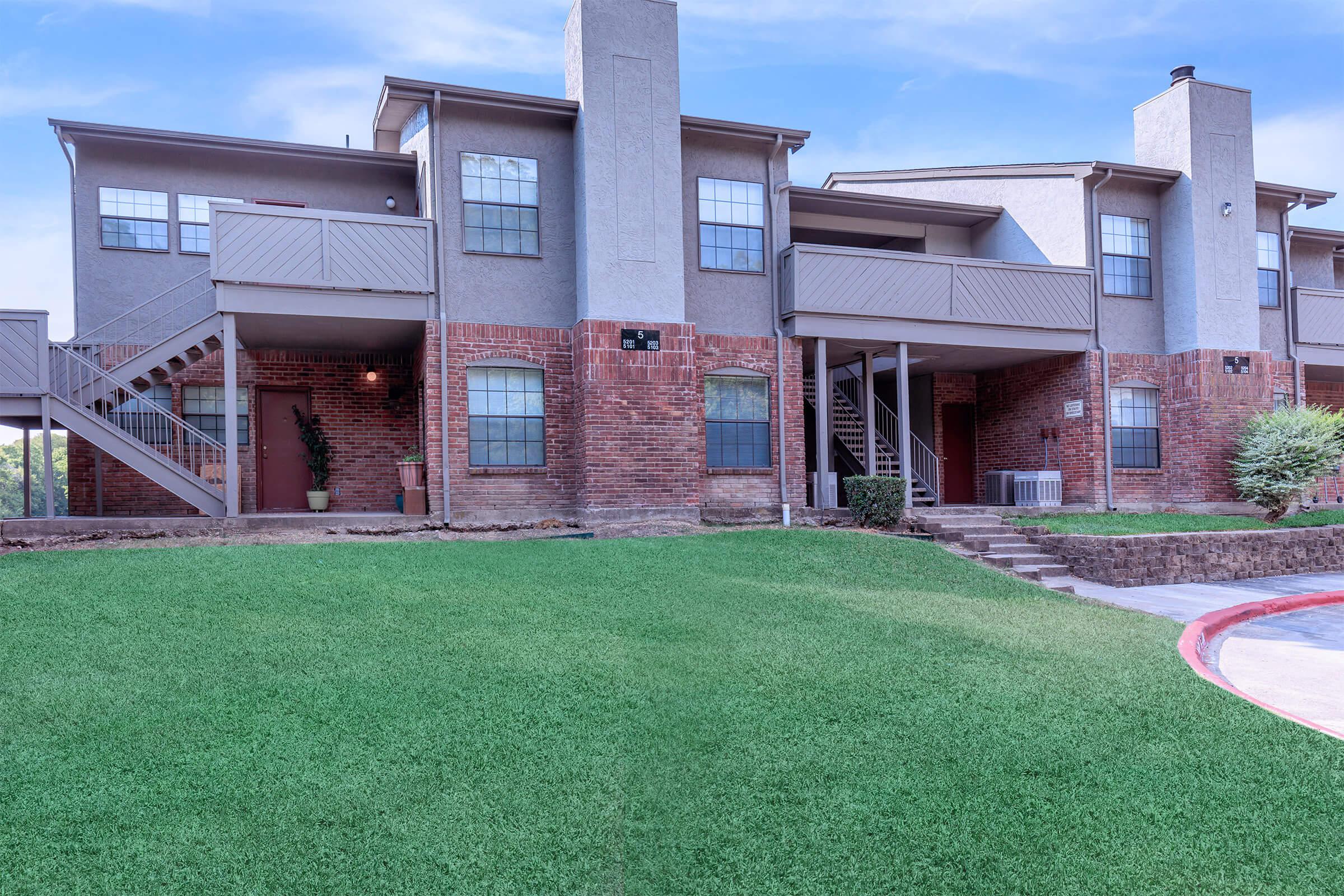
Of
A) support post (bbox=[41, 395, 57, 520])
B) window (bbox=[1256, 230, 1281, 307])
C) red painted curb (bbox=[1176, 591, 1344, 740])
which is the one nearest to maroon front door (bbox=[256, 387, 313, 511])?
support post (bbox=[41, 395, 57, 520])

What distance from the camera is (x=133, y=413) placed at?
12.8 metres

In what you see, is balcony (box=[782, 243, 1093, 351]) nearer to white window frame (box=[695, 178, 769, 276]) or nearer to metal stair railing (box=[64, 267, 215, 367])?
white window frame (box=[695, 178, 769, 276])

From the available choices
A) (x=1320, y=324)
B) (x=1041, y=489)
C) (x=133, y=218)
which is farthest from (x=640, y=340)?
(x=1320, y=324)

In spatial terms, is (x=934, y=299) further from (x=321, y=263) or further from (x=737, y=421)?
(x=321, y=263)

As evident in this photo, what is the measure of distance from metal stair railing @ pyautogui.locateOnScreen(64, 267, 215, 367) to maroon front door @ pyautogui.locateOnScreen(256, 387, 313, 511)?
161 cm

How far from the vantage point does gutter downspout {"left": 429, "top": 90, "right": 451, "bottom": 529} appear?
39.9 feet

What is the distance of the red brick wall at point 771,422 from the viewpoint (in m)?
13.4

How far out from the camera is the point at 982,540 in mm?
11609

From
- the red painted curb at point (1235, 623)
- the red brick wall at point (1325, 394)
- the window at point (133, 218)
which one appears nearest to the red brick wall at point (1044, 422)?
the red painted curb at point (1235, 623)

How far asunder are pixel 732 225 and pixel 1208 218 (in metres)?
9.53

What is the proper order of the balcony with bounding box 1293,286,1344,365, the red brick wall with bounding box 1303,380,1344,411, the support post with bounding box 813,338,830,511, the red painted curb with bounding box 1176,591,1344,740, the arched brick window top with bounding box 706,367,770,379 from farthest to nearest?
the red brick wall with bounding box 1303,380,1344,411, the balcony with bounding box 1293,286,1344,365, the support post with bounding box 813,338,830,511, the arched brick window top with bounding box 706,367,770,379, the red painted curb with bounding box 1176,591,1344,740

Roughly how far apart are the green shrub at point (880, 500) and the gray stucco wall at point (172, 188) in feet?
29.4

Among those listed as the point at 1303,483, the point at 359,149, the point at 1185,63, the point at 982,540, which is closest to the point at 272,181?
the point at 359,149

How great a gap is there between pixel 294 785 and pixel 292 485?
38.3 ft
